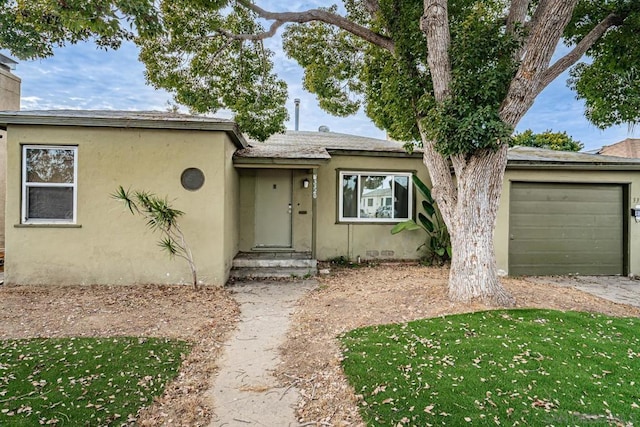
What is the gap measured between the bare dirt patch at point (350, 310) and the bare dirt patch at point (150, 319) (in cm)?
90

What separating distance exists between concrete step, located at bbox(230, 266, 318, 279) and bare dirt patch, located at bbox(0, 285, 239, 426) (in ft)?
3.58

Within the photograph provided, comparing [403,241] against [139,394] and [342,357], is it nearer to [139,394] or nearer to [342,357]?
[342,357]

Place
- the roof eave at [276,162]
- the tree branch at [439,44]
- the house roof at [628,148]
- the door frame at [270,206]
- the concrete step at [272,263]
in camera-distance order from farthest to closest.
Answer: the house roof at [628,148] < the door frame at [270,206] < the concrete step at [272,263] < the roof eave at [276,162] < the tree branch at [439,44]

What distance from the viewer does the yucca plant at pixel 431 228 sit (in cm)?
861

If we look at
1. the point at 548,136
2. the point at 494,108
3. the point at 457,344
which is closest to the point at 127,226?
the point at 457,344

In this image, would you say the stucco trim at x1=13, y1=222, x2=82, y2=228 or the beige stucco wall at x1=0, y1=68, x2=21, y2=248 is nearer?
the stucco trim at x1=13, y1=222, x2=82, y2=228

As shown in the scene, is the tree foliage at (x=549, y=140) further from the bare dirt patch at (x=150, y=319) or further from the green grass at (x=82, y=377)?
the green grass at (x=82, y=377)

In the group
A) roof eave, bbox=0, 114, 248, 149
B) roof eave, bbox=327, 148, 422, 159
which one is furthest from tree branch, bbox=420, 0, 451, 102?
roof eave, bbox=0, 114, 248, 149

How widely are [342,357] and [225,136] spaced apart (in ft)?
16.1

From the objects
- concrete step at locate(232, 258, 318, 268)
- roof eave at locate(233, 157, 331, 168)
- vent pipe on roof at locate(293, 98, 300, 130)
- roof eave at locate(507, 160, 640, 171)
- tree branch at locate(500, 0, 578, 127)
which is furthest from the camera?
vent pipe on roof at locate(293, 98, 300, 130)

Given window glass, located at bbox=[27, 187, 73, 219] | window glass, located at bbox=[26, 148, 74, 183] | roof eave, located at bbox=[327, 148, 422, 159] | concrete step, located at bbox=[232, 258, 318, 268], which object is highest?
roof eave, located at bbox=[327, 148, 422, 159]

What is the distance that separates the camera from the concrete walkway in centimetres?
276

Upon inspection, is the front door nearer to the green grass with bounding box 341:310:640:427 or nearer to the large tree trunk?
the large tree trunk

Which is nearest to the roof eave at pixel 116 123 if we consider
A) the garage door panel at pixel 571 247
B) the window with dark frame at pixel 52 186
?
the window with dark frame at pixel 52 186
